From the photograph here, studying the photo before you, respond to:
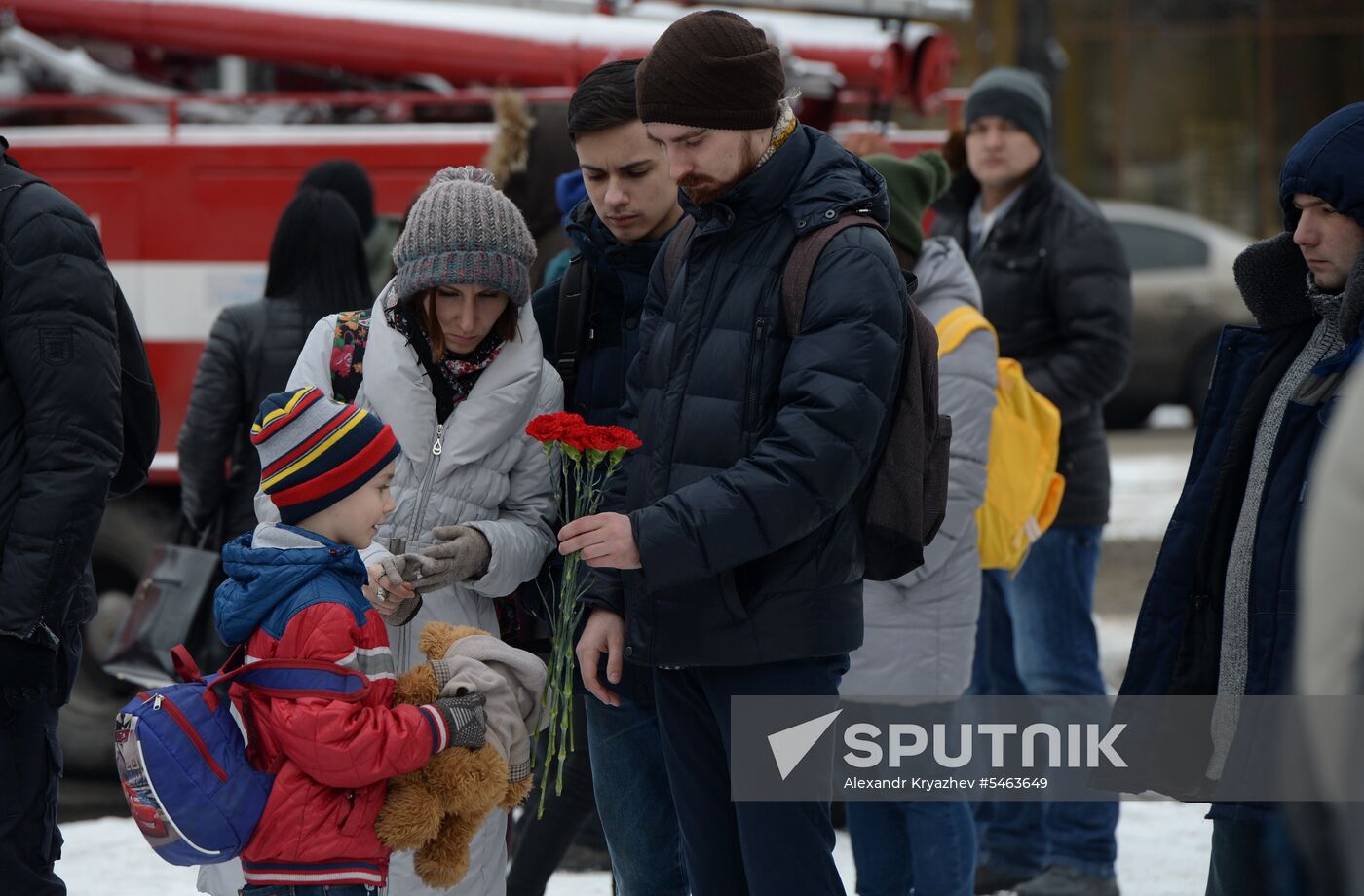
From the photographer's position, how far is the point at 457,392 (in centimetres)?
346

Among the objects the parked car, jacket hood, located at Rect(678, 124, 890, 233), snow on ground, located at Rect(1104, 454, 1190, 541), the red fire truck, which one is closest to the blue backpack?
jacket hood, located at Rect(678, 124, 890, 233)

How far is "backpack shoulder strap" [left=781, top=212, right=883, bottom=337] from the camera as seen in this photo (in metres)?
2.97

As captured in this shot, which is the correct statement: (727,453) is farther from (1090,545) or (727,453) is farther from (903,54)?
(903,54)

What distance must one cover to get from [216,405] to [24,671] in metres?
1.89

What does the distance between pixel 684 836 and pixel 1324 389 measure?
1441 millimetres

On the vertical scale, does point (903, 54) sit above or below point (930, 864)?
above

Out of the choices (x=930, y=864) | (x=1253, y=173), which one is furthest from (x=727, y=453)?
(x=1253, y=173)

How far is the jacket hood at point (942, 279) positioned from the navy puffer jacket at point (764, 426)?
113 cm

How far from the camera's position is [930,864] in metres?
4.07

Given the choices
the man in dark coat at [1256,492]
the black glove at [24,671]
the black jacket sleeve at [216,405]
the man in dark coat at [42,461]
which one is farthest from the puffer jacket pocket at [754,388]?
the black jacket sleeve at [216,405]

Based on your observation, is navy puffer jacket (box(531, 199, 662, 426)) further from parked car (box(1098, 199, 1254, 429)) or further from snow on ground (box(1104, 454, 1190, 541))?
parked car (box(1098, 199, 1254, 429))

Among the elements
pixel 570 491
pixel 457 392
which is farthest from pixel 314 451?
pixel 570 491

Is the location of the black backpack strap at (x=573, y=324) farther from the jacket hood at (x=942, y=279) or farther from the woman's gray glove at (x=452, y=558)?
the jacket hood at (x=942, y=279)

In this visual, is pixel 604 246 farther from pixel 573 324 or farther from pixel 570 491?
pixel 570 491
